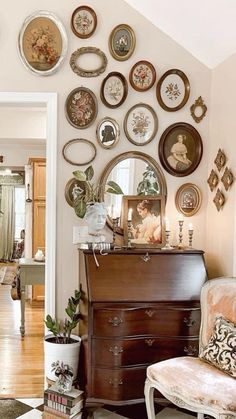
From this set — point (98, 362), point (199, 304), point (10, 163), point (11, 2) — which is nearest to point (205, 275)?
point (199, 304)

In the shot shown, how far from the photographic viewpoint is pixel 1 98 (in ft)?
11.0

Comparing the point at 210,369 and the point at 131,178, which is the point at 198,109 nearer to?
the point at 131,178

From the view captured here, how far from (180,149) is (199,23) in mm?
897

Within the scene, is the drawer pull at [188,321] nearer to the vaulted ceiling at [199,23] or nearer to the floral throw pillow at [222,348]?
the floral throw pillow at [222,348]

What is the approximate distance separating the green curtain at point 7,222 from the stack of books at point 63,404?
9.42 m

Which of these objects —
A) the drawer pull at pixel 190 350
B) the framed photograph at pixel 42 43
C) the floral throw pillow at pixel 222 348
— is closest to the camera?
the floral throw pillow at pixel 222 348

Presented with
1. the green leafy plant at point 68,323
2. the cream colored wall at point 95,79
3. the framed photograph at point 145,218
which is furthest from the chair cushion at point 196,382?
the cream colored wall at point 95,79

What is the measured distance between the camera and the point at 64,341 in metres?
3.21

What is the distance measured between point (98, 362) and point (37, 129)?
3.86 m

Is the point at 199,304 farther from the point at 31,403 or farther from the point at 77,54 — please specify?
the point at 77,54

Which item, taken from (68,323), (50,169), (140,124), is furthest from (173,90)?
(68,323)

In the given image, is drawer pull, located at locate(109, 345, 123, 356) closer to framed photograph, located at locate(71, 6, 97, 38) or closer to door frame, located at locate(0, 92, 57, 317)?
door frame, located at locate(0, 92, 57, 317)

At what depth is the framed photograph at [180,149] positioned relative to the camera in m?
3.49

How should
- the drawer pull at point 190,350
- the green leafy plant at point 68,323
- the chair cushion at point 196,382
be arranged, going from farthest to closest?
the green leafy plant at point 68,323 → the drawer pull at point 190,350 → the chair cushion at point 196,382
